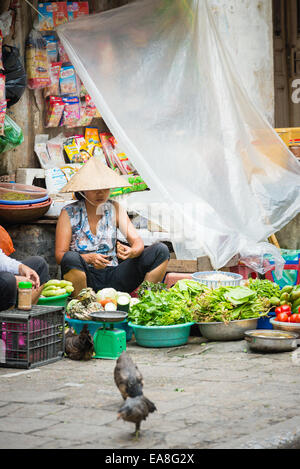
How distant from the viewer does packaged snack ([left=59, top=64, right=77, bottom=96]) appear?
25.7 feet

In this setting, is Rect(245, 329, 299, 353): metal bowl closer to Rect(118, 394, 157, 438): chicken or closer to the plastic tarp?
the plastic tarp

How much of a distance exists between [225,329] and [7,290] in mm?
1736

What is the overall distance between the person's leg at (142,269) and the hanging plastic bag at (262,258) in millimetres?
759

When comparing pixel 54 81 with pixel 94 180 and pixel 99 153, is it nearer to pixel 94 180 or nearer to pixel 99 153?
pixel 99 153

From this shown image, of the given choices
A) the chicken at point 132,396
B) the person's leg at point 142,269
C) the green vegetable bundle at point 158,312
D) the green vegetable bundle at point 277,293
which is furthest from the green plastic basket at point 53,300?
the chicken at point 132,396

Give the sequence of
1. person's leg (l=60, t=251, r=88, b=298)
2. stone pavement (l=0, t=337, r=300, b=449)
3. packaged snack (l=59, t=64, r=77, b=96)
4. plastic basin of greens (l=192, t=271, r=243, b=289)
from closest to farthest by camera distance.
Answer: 1. stone pavement (l=0, t=337, r=300, b=449)
2. person's leg (l=60, t=251, r=88, b=298)
3. plastic basin of greens (l=192, t=271, r=243, b=289)
4. packaged snack (l=59, t=64, r=77, b=96)

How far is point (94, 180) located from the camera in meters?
6.41

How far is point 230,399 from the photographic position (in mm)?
4129

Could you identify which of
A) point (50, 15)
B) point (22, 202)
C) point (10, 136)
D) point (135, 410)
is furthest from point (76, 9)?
point (135, 410)

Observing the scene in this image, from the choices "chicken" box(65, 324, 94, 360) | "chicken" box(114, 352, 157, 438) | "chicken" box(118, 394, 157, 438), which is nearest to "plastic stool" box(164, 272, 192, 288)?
"chicken" box(65, 324, 94, 360)

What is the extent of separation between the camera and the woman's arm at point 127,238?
6.30 metres

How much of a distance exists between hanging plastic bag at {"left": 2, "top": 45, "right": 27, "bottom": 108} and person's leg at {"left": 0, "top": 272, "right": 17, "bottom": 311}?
100 inches

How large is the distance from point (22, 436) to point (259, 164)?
453 centimetres
